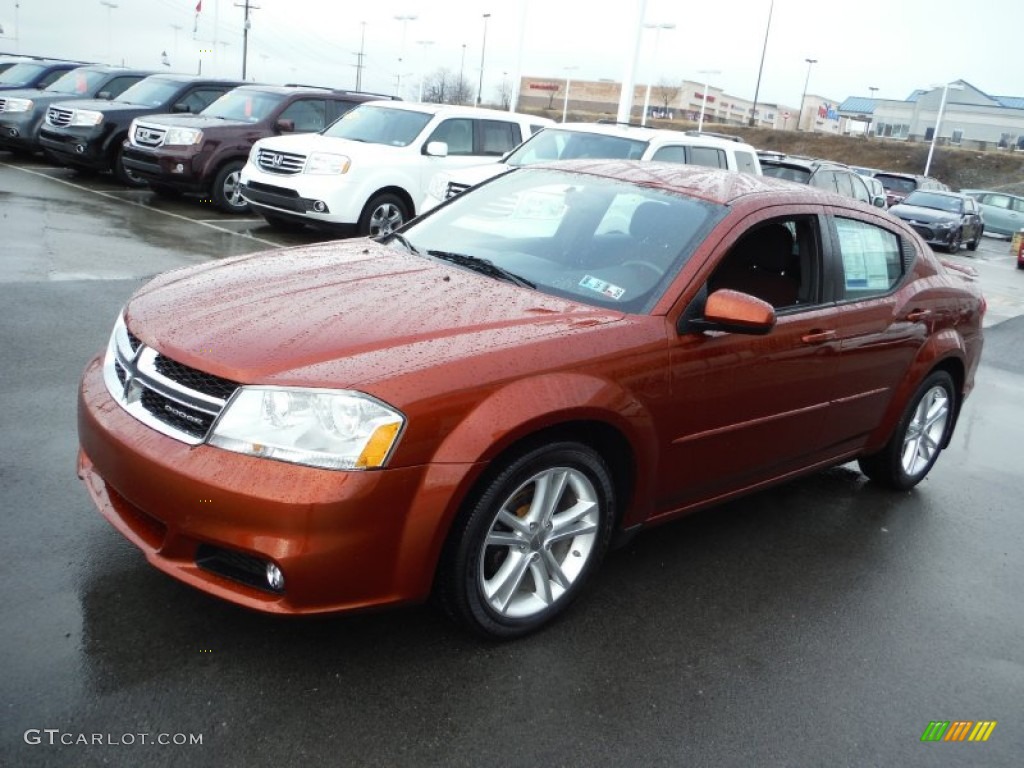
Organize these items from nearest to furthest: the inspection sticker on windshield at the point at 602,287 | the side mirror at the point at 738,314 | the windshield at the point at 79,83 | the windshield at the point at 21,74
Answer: the side mirror at the point at 738,314, the inspection sticker on windshield at the point at 602,287, the windshield at the point at 79,83, the windshield at the point at 21,74

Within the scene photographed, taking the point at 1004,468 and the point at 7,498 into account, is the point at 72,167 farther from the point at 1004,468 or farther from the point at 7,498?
the point at 1004,468

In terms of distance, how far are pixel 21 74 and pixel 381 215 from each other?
1272 centimetres

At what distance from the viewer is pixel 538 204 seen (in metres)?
4.28

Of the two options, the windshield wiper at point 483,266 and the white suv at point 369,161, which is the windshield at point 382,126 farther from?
the windshield wiper at point 483,266

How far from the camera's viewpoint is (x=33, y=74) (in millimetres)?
19406

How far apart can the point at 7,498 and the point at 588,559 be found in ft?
7.85

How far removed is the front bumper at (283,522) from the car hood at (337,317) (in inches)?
11.3

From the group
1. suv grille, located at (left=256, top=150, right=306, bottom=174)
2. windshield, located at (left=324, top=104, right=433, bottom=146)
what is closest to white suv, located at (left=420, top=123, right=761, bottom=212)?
windshield, located at (left=324, top=104, right=433, bottom=146)

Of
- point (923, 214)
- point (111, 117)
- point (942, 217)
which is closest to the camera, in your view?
point (111, 117)

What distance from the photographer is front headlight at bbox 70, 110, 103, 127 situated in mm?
14891

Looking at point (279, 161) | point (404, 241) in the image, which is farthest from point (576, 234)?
point (279, 161)

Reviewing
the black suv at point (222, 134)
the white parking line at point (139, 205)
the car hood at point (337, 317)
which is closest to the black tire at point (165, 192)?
the black suv at point (222, 134)

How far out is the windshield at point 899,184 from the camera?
27.9 m

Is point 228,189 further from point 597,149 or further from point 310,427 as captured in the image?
point 310,427
